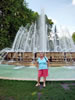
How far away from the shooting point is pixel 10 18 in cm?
1980

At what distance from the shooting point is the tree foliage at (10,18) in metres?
18.8

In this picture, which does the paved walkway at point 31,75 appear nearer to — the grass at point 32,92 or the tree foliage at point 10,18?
the grass at point 32,92

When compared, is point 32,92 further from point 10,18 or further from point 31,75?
point 10,18

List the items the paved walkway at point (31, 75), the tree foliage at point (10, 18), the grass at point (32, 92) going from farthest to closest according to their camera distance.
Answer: the tree foliage at point (10, 18), the paved walkway at point (31, 75), the grass at point (32, 92)

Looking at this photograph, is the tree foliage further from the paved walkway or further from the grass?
the grass

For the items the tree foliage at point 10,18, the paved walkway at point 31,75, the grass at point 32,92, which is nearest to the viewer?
the grass at point 32,92

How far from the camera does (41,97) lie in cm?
324

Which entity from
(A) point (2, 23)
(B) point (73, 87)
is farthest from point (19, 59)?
(A) point (2, 23)

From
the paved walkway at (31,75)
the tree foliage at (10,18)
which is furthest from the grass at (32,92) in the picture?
the tree foliage at (10,18)

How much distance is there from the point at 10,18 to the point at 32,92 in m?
17.8

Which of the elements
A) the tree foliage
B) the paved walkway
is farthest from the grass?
the tree foliage

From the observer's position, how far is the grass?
3.24 metres

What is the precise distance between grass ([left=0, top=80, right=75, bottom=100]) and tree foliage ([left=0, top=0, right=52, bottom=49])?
14.2 meters

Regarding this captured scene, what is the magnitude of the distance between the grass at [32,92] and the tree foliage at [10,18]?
558 inches
